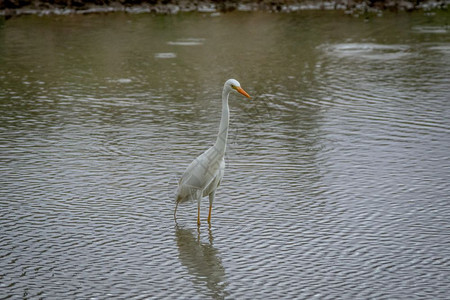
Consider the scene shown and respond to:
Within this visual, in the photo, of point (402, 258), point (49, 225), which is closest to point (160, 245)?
point (49, 225)

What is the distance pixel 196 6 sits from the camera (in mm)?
35938

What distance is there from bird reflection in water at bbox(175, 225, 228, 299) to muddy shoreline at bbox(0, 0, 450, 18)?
1028 inches

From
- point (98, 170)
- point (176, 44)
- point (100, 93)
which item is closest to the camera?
point (98, 170)

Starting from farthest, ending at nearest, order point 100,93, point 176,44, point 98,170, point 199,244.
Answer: point 176,44 < point 100,93 < point 98,170 < point 199,244

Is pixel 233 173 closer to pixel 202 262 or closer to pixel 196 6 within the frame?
pixel 202 262

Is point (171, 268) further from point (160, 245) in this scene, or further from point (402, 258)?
point (402, 258)

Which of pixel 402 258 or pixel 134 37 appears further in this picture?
pixel 134 37

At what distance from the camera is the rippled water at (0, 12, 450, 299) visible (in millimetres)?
7828

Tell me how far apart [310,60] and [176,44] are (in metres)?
5.30

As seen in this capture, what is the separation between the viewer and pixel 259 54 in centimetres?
2275

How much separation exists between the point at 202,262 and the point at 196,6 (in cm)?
2878

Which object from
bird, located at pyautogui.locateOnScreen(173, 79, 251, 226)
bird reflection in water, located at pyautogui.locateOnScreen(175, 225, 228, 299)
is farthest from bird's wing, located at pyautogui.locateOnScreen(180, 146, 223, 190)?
bird reflection in water, located at pyautogui.locateOnScreen(175, 225, 228, 299)

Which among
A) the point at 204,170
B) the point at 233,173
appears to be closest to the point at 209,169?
the point at 204,170

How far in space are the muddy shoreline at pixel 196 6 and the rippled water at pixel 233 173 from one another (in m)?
11.7
